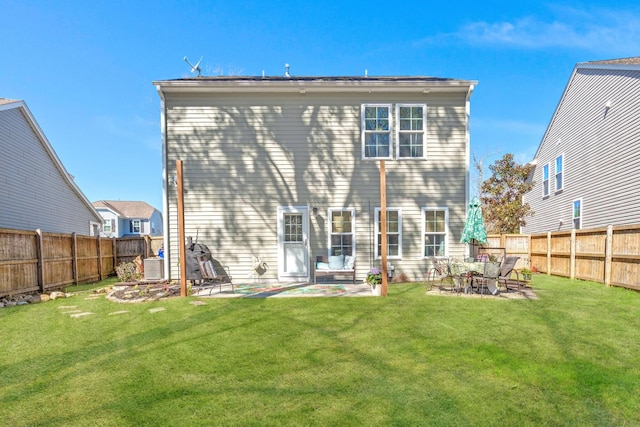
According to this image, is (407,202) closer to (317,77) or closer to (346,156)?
(346,156)

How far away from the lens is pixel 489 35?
13.9m

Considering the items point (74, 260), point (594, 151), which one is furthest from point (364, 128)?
point (74, 260)

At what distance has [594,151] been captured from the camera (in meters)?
12.9

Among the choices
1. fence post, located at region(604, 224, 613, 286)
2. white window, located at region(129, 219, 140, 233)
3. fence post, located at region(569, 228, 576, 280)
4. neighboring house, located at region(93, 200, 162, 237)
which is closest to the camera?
fence post, located at region(604, 224, 613, 286)

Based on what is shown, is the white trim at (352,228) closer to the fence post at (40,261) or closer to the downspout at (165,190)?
the downspout at (165,190)

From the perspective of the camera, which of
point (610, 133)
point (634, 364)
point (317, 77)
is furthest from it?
point (610, 133)

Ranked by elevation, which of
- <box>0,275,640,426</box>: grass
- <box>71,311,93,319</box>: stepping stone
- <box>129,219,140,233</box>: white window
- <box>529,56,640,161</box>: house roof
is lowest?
<box>129,219,140,233</box>: white window

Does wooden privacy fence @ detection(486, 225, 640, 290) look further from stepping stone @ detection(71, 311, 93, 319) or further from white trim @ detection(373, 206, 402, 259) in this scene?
stepping stone @ detection(71, 311, 93, 319)

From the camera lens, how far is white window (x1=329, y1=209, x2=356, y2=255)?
31.9 feet

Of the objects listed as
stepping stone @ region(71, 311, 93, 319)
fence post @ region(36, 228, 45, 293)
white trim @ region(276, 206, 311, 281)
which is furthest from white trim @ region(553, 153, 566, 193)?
fence post @ region(36, 228, 45, 293)

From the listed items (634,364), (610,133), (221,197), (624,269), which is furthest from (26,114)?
(610,133)

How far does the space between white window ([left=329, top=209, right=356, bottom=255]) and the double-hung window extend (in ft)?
39.9

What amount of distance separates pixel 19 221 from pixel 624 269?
18965mm

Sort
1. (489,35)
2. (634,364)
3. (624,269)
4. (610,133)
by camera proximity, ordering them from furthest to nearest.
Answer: (489,35), (610,133), (624,269), (634,364)
